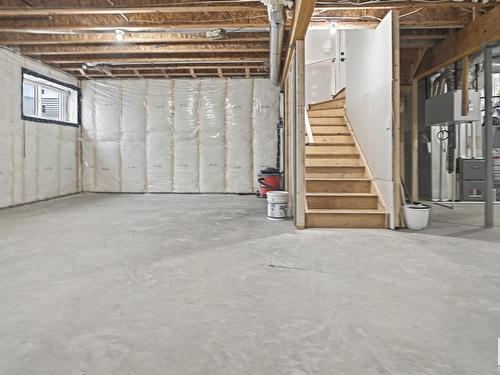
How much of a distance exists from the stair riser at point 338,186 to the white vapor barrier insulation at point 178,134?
325 centimetres

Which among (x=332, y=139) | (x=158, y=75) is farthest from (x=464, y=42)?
(x=158, y=75)

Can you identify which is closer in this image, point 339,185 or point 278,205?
point 278,205

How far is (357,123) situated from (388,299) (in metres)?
4.25

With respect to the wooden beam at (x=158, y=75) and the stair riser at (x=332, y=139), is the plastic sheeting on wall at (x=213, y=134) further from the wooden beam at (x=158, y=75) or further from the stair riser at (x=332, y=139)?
the stair riser at (x=332, y=139)

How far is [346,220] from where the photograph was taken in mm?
4656

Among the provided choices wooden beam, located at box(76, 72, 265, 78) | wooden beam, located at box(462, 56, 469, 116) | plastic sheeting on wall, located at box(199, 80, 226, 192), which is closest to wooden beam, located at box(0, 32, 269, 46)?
wooden beam, located at box(76, 72, 265, 78)

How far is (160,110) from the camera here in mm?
8664

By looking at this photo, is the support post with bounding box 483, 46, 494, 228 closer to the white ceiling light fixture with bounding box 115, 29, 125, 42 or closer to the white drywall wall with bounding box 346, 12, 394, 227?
the white drywall wall with bounding box 346, 12, 394, 227

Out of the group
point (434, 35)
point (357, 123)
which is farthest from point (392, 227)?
point (434, 35)

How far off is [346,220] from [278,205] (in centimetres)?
97

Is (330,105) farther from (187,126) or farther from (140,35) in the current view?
(140,35)

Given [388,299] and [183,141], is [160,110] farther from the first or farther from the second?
[388,299]

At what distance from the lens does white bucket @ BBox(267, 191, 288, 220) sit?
5.14 m

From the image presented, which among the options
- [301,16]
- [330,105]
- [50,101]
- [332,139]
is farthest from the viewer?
Result: [50,101]
